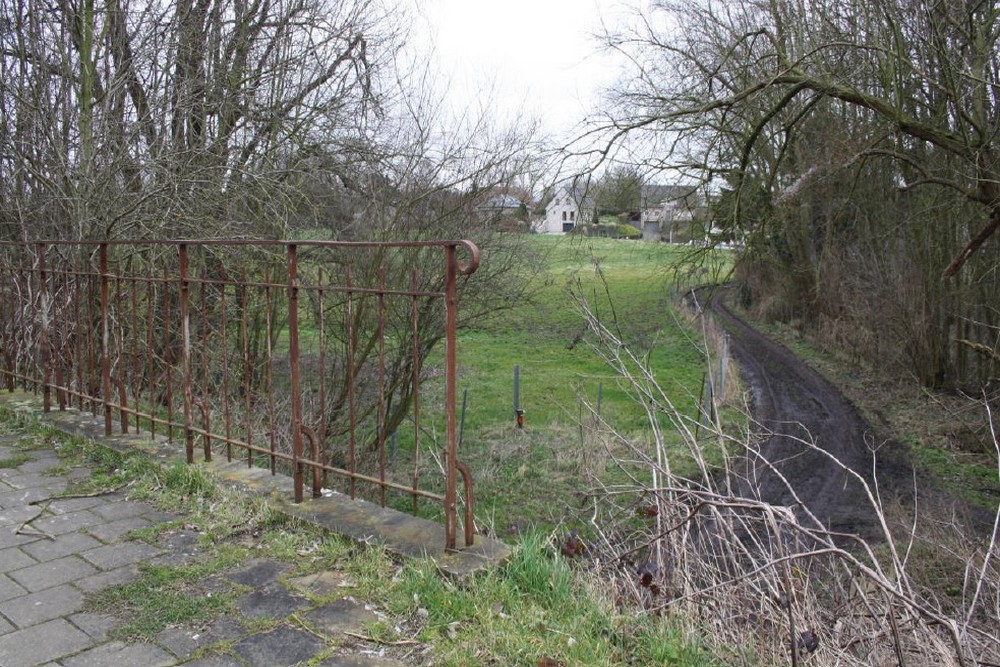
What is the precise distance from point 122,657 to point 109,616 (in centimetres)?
31

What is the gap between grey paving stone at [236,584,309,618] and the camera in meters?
2.70

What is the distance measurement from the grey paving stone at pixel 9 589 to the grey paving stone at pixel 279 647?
3.14 feet

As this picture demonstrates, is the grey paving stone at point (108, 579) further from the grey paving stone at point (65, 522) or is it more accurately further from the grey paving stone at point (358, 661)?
the grey paving stone at point (358, 661)

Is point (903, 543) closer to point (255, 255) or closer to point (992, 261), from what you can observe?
point (992, 261)

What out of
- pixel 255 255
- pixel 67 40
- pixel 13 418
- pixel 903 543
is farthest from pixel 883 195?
pixel 13 418

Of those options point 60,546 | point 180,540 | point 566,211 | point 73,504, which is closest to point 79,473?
point 73,504

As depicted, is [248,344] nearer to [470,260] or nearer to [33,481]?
[33,481]

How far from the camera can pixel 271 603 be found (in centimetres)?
278

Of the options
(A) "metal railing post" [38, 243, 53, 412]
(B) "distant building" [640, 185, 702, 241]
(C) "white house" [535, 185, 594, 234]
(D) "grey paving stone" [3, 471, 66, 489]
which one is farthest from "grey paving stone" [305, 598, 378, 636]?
(B) "distant building" [640, 185, 702, 241]

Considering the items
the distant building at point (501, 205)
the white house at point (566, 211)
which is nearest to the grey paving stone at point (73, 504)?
the white house at point (566, 211)

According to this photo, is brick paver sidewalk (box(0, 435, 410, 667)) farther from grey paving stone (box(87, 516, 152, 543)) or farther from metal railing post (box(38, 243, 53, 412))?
metal railing post (box(38, 243, 53, 412))

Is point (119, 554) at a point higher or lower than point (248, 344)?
lower

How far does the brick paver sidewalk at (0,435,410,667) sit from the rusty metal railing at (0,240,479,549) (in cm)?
58

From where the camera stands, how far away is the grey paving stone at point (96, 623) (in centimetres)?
252
